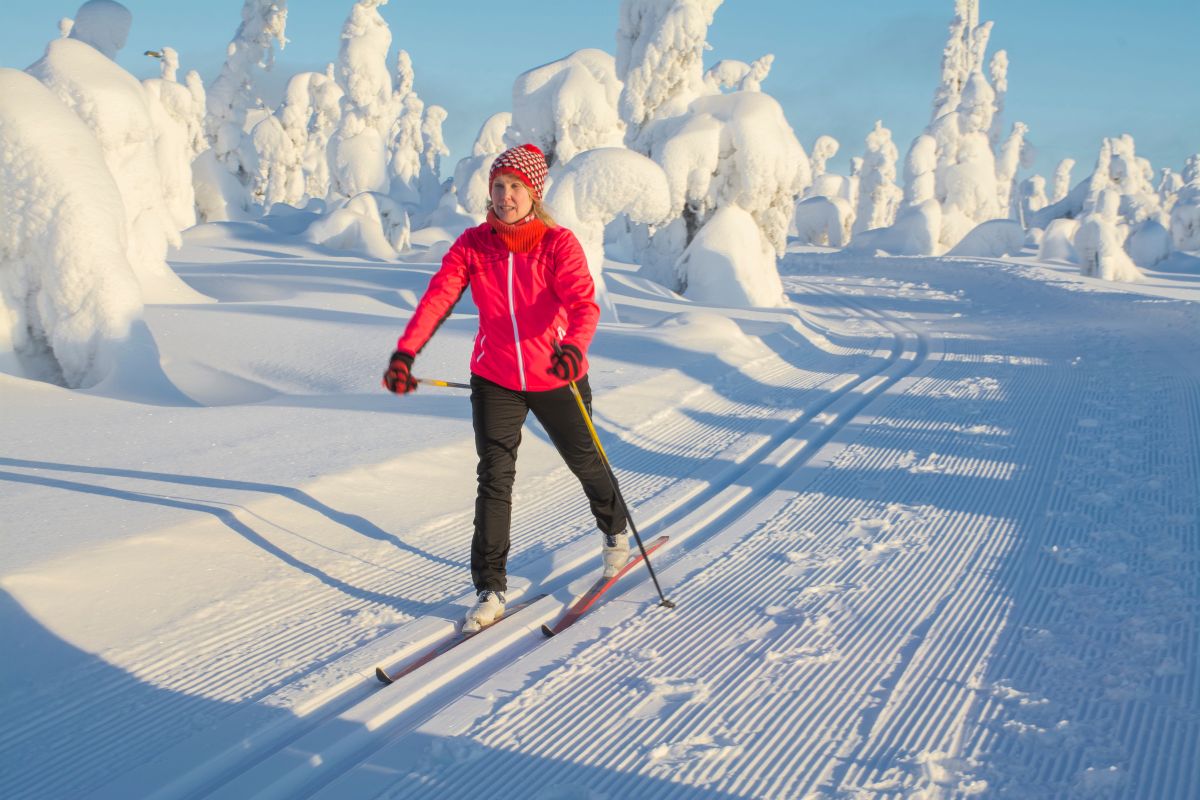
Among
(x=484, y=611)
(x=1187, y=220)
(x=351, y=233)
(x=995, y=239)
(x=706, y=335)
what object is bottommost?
(x=484, y=611)

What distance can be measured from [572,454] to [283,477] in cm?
224

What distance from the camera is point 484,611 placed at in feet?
11.8

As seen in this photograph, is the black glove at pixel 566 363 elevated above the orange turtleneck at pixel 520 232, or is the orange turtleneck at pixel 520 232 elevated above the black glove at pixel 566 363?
the orange turtleneck at pixel 520 232

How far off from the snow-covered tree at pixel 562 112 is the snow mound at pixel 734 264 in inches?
128

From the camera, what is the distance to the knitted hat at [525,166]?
349 cm

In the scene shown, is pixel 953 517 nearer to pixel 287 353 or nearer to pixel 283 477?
pixel 283 477

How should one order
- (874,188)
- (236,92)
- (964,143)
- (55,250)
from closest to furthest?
(55,250)
(236,92)
(964,143)
(874,188)

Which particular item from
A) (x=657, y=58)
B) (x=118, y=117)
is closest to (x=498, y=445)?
(x=118, y=117)

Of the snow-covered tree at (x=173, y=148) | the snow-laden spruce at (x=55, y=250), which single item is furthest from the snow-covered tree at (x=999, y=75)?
the snow-laden spruce at (x=55, y=250)

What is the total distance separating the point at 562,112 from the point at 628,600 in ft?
59.9

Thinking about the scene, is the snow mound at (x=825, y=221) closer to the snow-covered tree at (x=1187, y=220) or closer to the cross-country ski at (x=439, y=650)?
the snow-covered tree at (x=1187, y=220)

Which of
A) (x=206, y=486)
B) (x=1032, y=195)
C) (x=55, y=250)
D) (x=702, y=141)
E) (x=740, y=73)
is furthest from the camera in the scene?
(x=1032, y=195)

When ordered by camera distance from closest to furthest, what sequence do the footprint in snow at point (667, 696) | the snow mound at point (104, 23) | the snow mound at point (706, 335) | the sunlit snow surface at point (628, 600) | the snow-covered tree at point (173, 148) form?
the sunlit snow surface at point (628, 600)
the footprint in snow at point (667, 696)
the snow mound at point (706, 335)
the snow mound at point (104, 23)
the snow-covered tree at point (173, 148)

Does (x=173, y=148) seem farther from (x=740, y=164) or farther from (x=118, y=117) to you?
(x=740, y=164)
